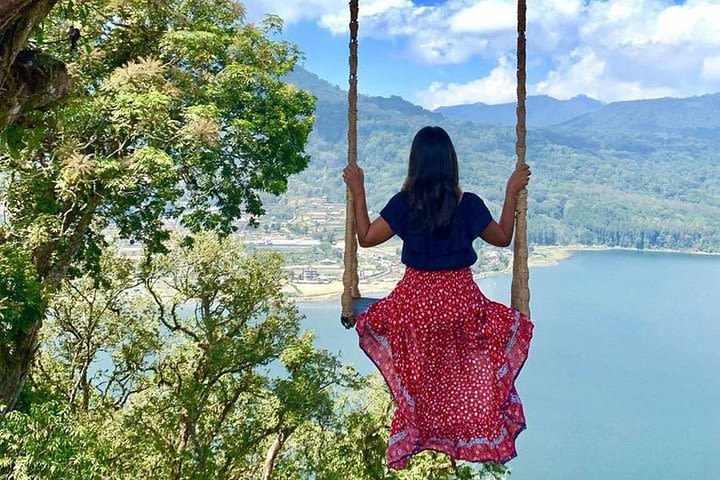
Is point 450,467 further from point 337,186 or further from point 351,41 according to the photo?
point 337,186

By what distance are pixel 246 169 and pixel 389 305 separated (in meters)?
3.29

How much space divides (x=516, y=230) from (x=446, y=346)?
1.26 feet

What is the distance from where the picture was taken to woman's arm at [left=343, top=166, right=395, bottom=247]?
1.99 m

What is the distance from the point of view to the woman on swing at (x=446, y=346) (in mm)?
1986

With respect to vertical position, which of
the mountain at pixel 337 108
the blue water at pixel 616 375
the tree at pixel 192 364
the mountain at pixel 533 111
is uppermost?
the mountain at pixel 533 111

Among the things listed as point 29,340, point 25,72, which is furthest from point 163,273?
point 25,72

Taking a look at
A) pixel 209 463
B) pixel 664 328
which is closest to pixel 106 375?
pixel 209 463

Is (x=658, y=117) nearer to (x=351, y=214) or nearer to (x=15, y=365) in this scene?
(x=15, y=365)

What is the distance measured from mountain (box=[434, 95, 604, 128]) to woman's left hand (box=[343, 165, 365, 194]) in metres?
86.8

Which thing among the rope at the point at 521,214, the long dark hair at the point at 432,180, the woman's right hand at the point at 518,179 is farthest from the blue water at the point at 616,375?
the long dark hair at the point at 432,180

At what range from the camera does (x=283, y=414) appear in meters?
6.07

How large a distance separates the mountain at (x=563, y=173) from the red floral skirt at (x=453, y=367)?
34880 mm

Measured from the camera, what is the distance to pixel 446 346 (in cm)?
205

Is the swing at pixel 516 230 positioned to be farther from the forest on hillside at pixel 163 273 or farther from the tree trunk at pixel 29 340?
the tree trunk at pixel 29 340
